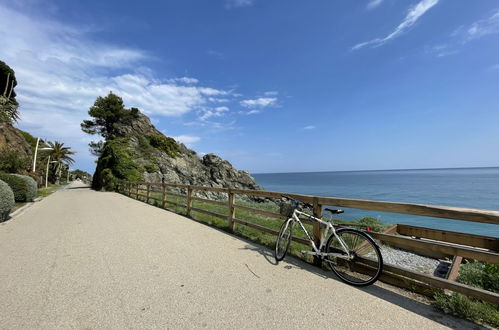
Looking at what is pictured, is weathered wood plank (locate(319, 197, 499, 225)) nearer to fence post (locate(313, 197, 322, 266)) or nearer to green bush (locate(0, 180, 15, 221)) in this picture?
fence post (locate(313, 197, 322, 266))

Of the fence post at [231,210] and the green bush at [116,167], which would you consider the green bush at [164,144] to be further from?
the fence post at [231,210]

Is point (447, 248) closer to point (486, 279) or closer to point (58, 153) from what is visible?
point (486, 279)

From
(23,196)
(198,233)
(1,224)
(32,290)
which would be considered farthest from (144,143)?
(32,290)

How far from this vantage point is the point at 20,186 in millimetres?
12102

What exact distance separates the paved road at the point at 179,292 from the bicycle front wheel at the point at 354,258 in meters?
0.19

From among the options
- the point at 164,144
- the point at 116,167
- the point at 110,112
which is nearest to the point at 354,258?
the point at 116,167

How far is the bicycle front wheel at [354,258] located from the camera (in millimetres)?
3332

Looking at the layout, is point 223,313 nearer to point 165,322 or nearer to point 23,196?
point 165,322

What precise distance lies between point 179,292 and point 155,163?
84.6 ft

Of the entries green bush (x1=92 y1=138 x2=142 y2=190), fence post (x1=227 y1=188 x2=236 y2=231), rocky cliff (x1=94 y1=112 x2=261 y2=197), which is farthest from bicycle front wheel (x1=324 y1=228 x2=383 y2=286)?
rocky cliff (x1=94 y1=112 x2=261 y2=197)

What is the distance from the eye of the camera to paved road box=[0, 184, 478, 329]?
2494 millimetres

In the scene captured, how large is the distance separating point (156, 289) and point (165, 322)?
0.75m

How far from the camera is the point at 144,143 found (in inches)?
1174

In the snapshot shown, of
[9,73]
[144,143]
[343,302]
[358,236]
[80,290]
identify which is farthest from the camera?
[9,73]
